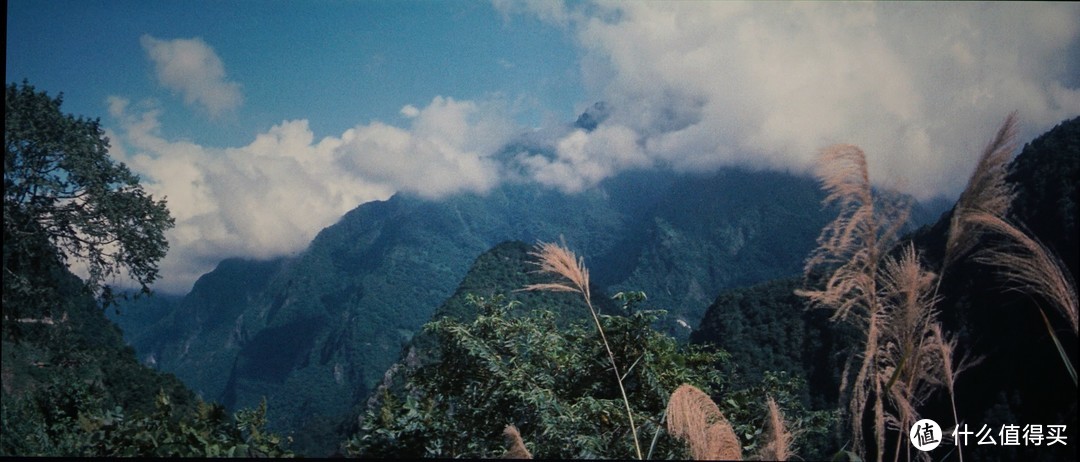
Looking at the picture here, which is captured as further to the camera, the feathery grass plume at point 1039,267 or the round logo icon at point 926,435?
the round logo icon at point 926,435

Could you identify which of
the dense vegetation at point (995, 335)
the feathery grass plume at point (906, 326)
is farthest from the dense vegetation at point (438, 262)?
the feathery grass plume at point (906, 326)

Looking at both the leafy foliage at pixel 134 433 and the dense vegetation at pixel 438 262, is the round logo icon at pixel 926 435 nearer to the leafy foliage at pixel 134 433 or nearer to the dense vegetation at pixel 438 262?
the leafy foliage at pixel 134 433

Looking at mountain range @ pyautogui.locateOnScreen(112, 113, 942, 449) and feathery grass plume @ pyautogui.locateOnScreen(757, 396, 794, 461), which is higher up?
mountain range @ pyautogui.locateOnScreen(112, 113, 942, 449)

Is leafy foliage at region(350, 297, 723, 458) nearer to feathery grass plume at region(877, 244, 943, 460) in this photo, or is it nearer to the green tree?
feathery grass plume at region(877, 244, 943, 460)

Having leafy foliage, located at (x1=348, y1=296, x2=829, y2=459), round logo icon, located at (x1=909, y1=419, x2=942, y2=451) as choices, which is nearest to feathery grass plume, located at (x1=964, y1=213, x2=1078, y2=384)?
round logo icon, located at (x1=909, y1=419, x2=942, y2=451)

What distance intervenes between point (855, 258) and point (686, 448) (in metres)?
0.92

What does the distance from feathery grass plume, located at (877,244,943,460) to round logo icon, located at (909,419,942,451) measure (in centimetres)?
25

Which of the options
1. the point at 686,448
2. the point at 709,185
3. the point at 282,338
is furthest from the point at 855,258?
the point at 282,338

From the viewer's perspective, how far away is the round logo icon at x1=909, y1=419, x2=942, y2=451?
8.27ft

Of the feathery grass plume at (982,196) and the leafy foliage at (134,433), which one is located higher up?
the feathery grass plume at (982,196)

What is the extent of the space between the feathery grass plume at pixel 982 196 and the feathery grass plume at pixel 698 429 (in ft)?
2.91

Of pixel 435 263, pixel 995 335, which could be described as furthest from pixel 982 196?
pixel 435 263

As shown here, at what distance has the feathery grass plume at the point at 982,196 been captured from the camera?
6.24ft

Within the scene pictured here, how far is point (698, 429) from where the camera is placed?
2.09 metres
